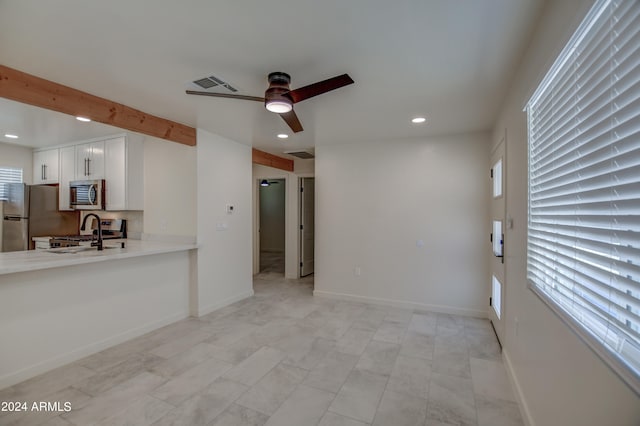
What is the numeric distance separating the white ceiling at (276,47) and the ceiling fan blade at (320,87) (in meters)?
0.21

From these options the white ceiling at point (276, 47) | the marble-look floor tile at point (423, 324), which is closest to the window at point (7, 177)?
the white ceiling at point (276, 47)

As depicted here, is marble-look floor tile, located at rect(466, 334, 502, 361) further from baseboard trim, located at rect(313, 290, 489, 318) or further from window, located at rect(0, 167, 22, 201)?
window, located at rect(0, 167, 22, 201)

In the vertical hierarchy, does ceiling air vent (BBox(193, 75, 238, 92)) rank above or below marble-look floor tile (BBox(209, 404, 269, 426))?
above

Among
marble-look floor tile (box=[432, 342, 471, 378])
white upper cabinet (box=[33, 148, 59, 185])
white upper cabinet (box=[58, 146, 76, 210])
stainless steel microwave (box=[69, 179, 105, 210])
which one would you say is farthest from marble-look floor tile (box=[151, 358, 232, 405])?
white upper cabinet (box=[33, 148, 59, 185])

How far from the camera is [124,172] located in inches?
165

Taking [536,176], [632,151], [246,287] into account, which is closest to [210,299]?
[246,287]

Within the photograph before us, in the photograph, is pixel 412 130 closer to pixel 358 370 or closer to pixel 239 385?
pixel 358 370

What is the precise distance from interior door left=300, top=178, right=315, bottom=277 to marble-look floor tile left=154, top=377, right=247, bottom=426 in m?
3.91

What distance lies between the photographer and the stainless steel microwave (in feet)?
14.4

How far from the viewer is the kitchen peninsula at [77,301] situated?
2.45 m

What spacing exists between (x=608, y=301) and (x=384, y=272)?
3.52 m

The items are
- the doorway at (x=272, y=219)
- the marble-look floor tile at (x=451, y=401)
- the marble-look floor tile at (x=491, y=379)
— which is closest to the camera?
the marble-look floor tile at (x=451, y=401)

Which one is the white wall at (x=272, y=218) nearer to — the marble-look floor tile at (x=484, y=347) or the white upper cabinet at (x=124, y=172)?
the white upper cabinet at (x=124, y=172)

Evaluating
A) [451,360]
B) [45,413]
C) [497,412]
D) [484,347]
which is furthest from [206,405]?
[484,347]
